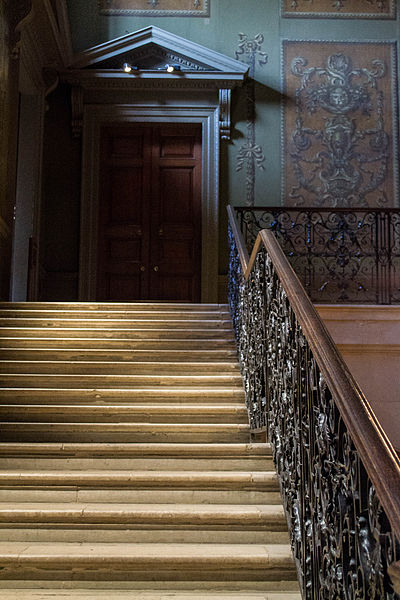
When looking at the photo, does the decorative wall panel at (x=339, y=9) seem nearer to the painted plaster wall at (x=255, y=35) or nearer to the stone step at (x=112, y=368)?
the painted plaster wall at (x=255, y=35)

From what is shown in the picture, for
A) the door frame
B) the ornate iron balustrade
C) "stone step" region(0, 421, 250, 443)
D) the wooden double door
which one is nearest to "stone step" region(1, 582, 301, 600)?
"stone step" region(0, 421, 250, 443)

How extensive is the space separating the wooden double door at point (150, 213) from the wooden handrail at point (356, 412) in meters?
5.38

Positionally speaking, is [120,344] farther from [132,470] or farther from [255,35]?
[255,35]

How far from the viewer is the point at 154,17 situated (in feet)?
28.3

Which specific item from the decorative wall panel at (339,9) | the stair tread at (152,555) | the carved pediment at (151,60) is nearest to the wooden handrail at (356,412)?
the stair tread at (152,555)

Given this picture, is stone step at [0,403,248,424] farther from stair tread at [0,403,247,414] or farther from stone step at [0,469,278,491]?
stone step at [0,469,278,491]

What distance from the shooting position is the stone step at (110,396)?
4.36 metres

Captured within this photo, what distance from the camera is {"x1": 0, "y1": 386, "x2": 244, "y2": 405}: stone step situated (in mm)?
4363

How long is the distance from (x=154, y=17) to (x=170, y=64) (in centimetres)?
75

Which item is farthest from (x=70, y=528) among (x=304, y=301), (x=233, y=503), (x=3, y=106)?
(x=3, y=106)

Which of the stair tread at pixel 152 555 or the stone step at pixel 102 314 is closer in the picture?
the stair tread at pixel 152 555

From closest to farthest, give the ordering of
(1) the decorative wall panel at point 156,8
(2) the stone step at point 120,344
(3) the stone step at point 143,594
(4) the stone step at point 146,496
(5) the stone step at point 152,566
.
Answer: (3) the stone step at point 143,594
(5) the stone step at point 152,566
(4) the stone step at point 146,496
(2) the stone step at point 120,344
(1) the decorative wall panel at point 156,8

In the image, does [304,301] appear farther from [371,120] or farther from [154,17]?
[154,17]

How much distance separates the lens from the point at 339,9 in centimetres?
873
